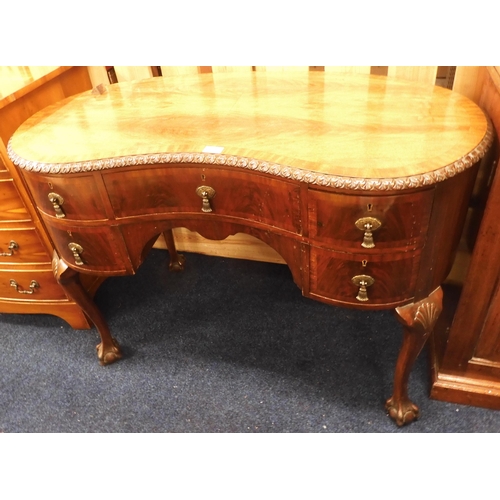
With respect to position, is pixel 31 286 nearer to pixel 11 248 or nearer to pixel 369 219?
pixel 11 248

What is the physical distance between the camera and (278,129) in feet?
3.30

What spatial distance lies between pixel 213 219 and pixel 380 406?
0.75 m

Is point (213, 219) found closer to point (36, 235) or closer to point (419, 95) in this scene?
point (419, 95)

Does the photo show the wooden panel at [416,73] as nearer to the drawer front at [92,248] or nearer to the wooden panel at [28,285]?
the drawer front at [92,248]

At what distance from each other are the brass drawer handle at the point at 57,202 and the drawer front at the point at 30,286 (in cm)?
50

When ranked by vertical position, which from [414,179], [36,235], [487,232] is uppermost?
[414,179]

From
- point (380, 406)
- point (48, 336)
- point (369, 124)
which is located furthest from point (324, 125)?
point (48, 336)

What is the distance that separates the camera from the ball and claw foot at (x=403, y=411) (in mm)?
1228

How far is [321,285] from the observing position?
1.02 m

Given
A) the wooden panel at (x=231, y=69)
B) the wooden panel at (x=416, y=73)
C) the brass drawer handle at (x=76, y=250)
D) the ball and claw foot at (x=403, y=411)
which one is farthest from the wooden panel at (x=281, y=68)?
the ball and claw foot at (x=403, y=411)

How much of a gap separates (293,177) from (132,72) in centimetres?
99

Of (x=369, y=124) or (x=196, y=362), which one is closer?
(x=369, y=124)

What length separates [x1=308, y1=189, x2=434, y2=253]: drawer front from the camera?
85cm

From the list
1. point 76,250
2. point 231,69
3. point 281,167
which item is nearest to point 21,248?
point 76,250
